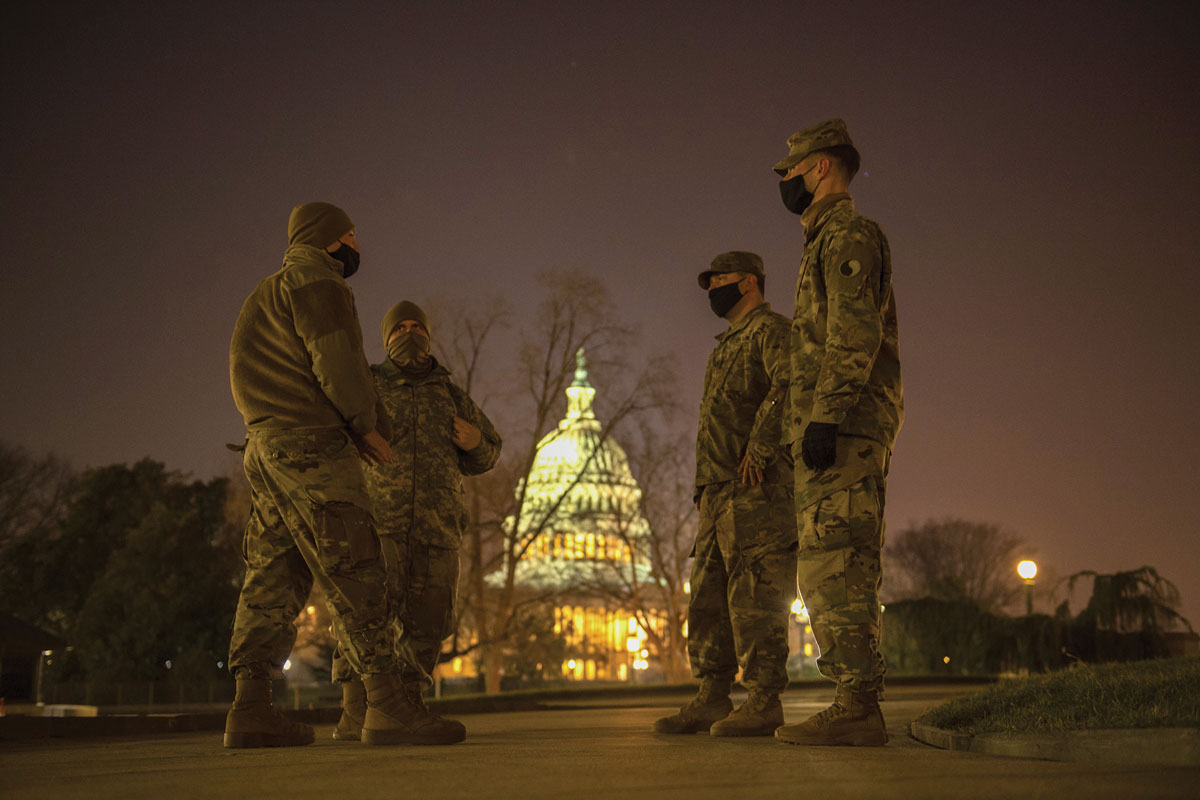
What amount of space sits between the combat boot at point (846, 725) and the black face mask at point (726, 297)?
2.54 metres

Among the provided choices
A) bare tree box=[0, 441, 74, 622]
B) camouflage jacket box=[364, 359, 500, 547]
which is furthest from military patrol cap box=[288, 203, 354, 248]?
bare tree box=[0, 441, 74, 622]

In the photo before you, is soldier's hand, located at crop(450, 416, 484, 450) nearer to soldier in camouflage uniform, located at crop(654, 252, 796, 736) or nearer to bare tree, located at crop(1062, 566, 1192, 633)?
soldier in camouflage uniform, located at crop(654, 252, 796, 736)

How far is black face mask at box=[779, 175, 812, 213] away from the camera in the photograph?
561cm

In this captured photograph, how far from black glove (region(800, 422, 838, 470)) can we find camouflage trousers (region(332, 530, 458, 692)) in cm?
250

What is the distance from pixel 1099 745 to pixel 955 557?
199 ft

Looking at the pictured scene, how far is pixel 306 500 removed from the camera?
16.6 feet

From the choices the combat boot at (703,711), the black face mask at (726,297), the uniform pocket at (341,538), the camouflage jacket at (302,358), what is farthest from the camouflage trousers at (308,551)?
the black face mask at (726,297)

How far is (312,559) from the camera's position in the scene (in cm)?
508

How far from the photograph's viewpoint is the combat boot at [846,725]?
4.72 metres

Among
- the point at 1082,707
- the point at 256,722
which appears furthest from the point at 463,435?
the point at 1082,707

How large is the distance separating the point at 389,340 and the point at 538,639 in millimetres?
47125

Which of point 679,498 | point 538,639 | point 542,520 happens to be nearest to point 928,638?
→ point 542,520

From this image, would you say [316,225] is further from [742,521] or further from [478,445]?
[742,521]

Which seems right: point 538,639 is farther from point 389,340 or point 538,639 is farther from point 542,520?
point 389,340
